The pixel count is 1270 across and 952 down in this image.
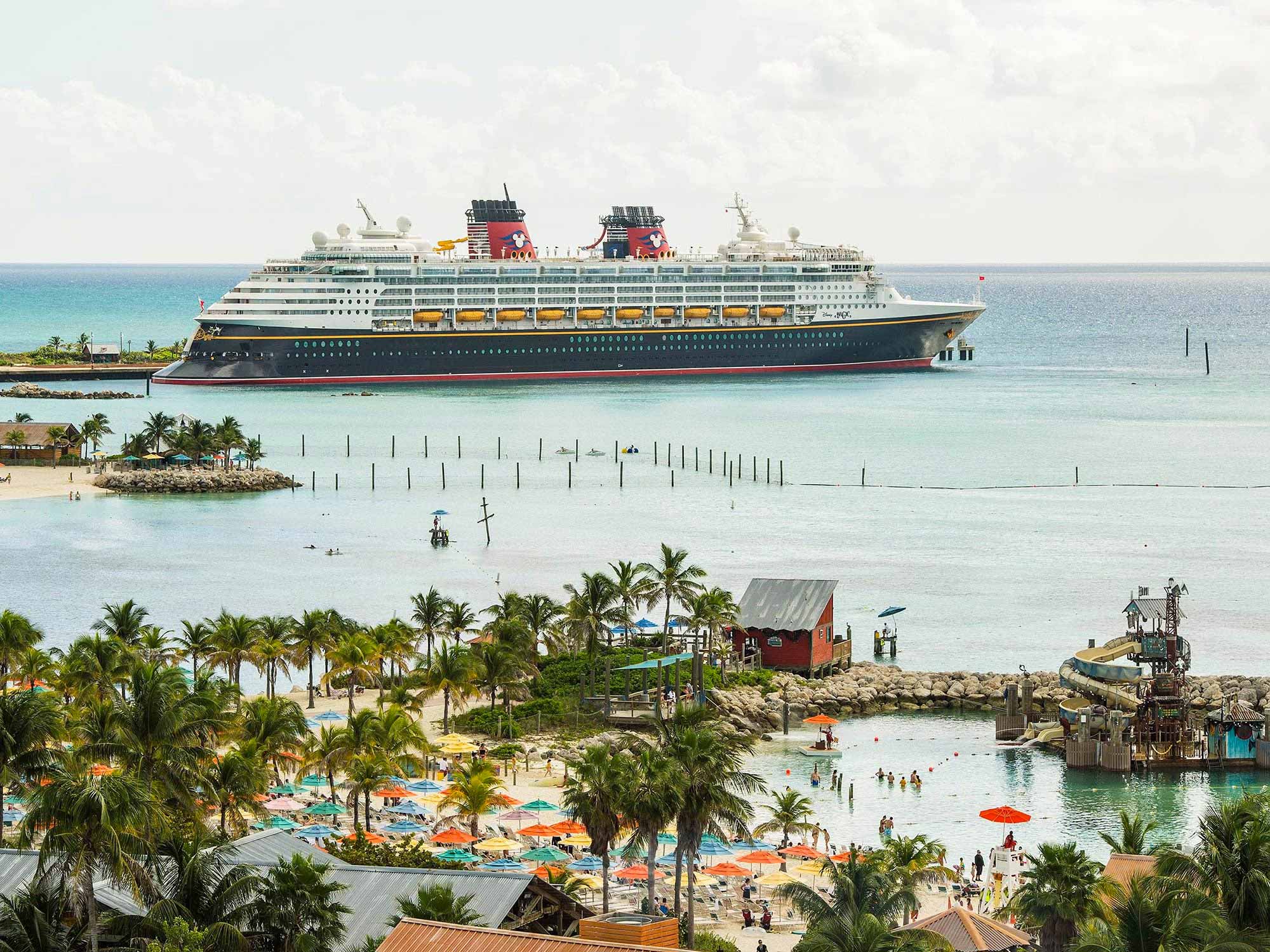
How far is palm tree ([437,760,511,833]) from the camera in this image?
31047 millimetres

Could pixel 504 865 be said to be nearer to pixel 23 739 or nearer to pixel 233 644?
pixel 23 739

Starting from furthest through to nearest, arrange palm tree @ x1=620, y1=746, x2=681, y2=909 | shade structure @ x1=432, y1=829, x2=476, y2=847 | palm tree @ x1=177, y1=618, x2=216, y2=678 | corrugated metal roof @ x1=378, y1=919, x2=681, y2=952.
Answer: palm tree @ x1=177, y1=618, x2=216, y2=678, shade structure @ x1=432, y1=829, x2=476, y2=847, palm tree @ x1=620, y1=746, x2=681, y2=909, corrugated metal roof @ x1=378, y1=919, x2=681, y2=952

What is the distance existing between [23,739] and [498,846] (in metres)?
8.18

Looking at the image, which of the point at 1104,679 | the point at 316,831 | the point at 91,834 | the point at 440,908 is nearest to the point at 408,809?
the point at 316,831

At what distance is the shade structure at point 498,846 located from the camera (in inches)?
1201

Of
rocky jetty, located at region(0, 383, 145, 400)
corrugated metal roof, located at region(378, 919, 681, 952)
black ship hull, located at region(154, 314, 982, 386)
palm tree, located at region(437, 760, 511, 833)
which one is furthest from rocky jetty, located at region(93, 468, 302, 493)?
corrugated metal roof, located at region(378, 919, 681, 952)

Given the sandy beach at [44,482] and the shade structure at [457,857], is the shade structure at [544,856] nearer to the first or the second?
the shade structure at [457,857]

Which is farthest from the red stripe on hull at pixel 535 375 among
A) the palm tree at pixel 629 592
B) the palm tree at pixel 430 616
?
the palm tree at pixel 430 616

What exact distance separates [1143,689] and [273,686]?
19.2 m

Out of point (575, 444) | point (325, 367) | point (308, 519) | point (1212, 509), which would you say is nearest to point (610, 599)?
point (308, 519)

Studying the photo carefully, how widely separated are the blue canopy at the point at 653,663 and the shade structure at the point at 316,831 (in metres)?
13.8

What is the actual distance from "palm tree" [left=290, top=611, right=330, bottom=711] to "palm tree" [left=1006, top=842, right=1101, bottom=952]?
70.1 feet

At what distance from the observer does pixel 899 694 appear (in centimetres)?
4481

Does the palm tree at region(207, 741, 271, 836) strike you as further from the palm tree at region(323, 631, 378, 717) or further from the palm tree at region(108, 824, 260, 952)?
the palm tree at region(323, 631, 378, 717)
